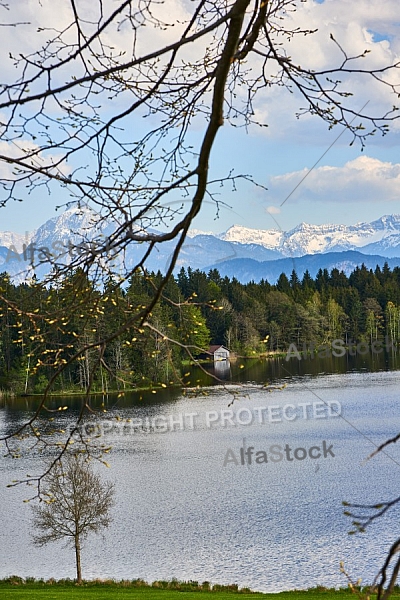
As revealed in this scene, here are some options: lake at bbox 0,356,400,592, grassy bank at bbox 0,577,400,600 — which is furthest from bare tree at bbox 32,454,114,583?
grassy bank at bbox 0,577,400,600

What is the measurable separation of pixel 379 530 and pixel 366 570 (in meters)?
2.42

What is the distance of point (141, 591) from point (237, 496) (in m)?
4.70

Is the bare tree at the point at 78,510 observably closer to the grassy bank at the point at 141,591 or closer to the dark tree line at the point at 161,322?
the grassy bank at the point at 141,591

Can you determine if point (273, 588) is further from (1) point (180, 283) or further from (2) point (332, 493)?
(1) point (180, 283)

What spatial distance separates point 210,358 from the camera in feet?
9.37

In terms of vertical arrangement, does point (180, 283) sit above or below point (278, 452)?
above

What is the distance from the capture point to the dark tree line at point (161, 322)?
2.68 metres

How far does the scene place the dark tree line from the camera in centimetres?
268

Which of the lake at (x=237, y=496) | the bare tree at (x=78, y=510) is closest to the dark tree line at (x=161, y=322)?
the bare tree at (x=78, y=510)

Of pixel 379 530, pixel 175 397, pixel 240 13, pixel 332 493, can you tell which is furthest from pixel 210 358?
pixel 175 397

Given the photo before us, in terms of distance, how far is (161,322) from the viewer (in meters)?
3.79

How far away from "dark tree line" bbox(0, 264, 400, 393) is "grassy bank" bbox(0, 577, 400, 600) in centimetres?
354

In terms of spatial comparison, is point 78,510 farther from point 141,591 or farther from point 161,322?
point 161,322

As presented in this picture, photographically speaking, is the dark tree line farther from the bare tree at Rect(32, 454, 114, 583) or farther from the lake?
the lake
